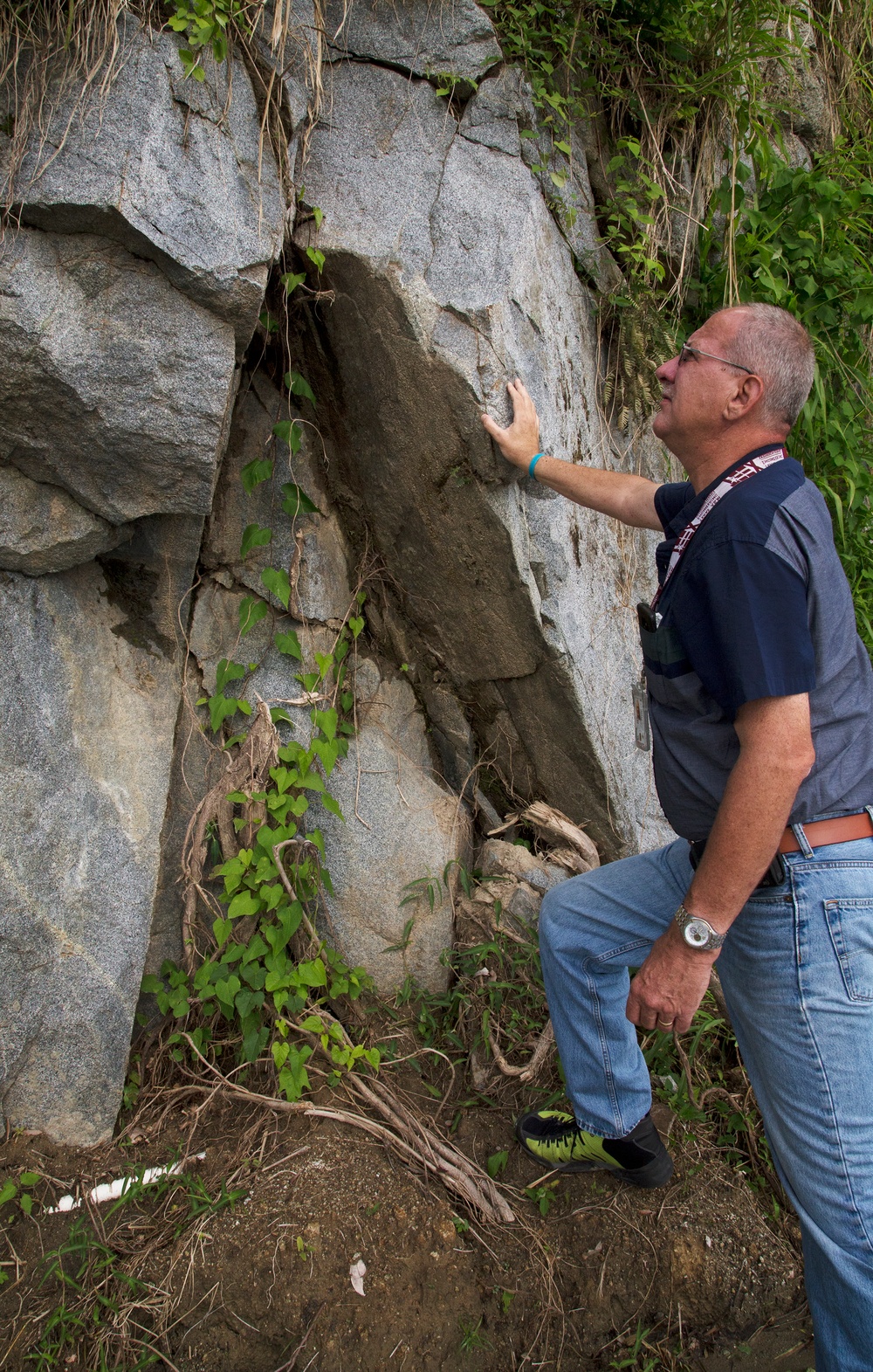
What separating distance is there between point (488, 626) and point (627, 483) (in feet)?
2.20

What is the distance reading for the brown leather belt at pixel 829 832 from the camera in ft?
6.04

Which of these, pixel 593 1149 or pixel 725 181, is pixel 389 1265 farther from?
pixel 725 181

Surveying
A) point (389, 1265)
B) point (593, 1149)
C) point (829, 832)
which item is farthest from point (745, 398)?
point (389, 1265)

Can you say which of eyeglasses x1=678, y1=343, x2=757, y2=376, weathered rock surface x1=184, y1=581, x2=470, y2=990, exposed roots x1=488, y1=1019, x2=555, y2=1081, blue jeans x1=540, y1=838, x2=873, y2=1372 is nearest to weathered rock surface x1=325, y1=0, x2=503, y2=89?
eyeglasses x1=678, y1=343, x2=757, y2=376

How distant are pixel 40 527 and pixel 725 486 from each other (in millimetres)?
1765

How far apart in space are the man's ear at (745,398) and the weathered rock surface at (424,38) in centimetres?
152

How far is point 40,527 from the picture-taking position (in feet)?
8.00

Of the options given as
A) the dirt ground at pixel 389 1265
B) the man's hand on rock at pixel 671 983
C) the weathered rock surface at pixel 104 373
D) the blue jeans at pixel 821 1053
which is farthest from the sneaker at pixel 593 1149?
the weathered rock surface at pixel 104 373

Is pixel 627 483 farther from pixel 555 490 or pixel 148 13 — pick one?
pixel 148 13

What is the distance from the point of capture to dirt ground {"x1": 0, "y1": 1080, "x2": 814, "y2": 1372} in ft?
7.18

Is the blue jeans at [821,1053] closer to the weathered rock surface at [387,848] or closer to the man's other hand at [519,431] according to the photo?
the weathered rock surface at [387,848]

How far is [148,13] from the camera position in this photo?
2.21 meters

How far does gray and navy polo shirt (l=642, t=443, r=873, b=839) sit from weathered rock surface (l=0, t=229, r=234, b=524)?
4.25ft

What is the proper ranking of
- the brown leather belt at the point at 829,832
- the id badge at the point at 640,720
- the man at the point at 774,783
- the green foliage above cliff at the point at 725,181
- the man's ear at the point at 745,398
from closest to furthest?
1. the man at the point at 774,783
2. the brown leather belt at the point at 829,832
3. the man's ear at the point at 745,398
4. the green foliage above cliff at the point at 725,181
5. the id badge at the point at 640,720
